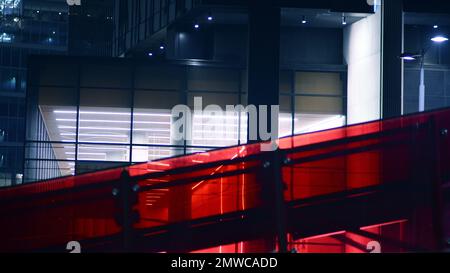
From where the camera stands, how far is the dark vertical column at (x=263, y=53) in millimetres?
24375

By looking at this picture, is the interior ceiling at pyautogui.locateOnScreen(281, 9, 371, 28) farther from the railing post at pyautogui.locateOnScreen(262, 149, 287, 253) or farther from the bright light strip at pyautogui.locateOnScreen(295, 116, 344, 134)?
the railing post at pyautogui.locateOnScreen(262, 149, 287, 253)

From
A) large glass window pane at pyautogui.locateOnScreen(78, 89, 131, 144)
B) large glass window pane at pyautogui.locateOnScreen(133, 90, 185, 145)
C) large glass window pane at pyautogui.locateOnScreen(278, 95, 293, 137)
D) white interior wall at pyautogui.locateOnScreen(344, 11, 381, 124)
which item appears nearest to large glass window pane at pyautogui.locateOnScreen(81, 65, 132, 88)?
large glass window pane at pyautogui.locateOnScreen(78, 89, 131, 144)

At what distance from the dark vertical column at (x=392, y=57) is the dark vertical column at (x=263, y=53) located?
300 centimetres

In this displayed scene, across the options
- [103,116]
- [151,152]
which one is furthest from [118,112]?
[151,152]

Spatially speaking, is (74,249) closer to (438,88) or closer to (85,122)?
(85,122)

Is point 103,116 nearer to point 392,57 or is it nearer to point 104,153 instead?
point 104,153

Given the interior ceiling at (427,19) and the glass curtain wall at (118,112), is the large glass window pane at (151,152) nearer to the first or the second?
the glass curtain wall at (118,112)

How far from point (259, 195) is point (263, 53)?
58.6 feet

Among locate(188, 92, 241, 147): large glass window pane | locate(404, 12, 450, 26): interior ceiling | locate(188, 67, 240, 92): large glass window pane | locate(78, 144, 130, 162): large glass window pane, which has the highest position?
locate(404, 12, 450, 26): interior ceiling

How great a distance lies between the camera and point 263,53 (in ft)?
80.2

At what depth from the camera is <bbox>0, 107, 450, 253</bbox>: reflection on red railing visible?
6773mm

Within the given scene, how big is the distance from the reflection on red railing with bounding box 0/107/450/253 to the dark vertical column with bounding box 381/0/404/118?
1814 cm
